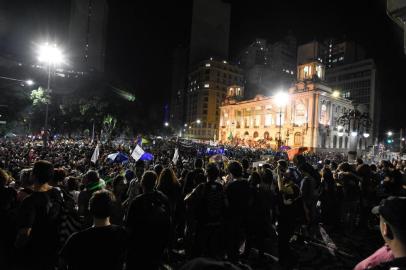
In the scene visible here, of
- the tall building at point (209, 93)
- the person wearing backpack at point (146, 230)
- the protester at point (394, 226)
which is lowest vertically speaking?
the person wearing backpack at point (146, 230)

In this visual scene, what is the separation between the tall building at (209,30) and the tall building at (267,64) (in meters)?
12.4

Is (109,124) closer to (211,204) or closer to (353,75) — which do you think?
(211,204)

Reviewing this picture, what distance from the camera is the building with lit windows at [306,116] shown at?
192 feet

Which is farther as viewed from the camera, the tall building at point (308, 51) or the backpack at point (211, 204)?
the tall building at point (308, 51)

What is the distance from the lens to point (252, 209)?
5535mm

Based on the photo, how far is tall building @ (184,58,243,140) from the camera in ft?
324

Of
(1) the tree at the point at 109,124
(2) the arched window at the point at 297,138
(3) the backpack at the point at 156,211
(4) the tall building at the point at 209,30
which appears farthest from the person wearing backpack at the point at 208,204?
(4) the tall building at the point at 209,30

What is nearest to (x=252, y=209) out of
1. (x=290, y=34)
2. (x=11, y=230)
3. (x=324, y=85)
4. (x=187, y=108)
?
(x=11, y=230)

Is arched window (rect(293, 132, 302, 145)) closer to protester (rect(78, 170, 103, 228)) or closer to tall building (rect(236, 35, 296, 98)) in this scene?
tall building (rect(236, 35, 296, 98))

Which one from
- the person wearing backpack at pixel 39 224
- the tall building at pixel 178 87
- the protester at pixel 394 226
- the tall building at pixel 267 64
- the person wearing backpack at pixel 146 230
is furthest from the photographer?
the tall building at pixel 178 87

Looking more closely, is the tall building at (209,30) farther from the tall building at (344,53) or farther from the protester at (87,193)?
the protester at (87,193)

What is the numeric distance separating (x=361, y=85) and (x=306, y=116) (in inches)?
1582

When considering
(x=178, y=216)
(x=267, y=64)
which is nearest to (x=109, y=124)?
(x=178, y=216)

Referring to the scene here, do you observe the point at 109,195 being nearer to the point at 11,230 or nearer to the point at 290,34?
the point at 11,230
